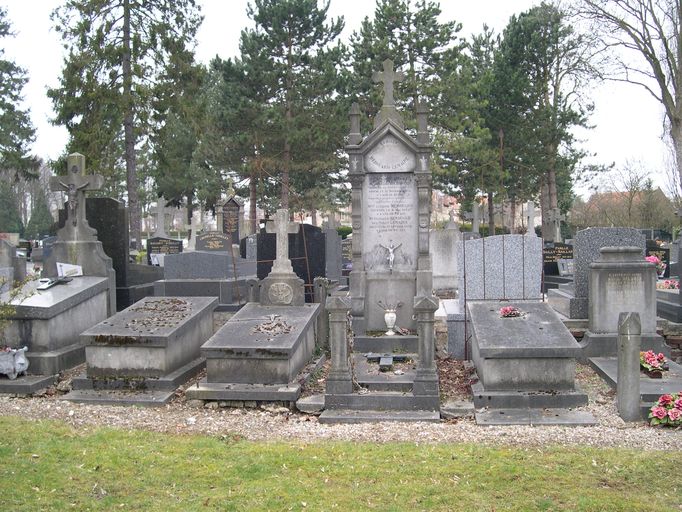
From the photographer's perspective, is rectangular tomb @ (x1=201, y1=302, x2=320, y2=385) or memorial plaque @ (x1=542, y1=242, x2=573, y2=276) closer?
rectangular tomb @ (x1=201, y1=302, x2=320, y2=385)

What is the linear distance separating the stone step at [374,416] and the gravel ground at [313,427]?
0.12m

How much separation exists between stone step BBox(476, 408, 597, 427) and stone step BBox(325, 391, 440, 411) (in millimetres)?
694

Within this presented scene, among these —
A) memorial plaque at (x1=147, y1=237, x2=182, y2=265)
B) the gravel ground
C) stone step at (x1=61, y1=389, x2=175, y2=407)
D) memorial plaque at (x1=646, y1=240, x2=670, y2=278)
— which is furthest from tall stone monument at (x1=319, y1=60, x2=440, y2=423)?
memorial plaque at (x1=147, y1=237, x2=182, y2=265)

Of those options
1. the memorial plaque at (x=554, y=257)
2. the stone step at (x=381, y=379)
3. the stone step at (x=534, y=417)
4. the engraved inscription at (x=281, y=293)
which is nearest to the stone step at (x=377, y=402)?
the stone step at (x=381, y=379)

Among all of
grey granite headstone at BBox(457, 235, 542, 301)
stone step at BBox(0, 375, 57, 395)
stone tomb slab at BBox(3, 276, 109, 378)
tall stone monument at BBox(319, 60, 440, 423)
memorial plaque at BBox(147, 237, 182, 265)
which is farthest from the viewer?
memorial plaque at BBox(147, 237, 182, 265)

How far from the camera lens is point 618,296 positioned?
9.38 m

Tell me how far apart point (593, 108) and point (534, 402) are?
92.3ft

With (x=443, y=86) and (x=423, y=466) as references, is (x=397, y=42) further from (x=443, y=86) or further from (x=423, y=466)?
(x=423, y=466)

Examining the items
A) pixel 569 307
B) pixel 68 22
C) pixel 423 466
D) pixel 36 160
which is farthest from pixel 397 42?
pixel 423 466

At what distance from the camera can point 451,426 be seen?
22.4 ft

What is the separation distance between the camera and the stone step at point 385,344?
32.2ft

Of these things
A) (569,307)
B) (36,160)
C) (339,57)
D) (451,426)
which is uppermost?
(339,57)

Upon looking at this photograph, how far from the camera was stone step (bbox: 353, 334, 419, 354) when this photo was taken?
32.2 ft

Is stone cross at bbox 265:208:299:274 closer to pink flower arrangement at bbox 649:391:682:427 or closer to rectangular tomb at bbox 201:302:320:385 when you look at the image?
rectangular tomb at bbox 201:302:320:385
